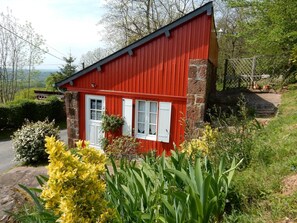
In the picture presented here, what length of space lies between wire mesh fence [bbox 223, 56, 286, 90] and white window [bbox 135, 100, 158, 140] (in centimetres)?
639

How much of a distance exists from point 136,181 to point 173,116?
234 inches

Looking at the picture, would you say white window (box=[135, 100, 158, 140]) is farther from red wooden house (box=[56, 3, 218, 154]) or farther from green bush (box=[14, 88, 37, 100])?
green bush (box=[14, 88, 37, 100])

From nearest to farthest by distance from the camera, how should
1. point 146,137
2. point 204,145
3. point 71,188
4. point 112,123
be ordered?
point 71,188
point 204,145
point 146,137
point 112,123

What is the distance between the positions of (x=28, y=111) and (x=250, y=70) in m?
13.8

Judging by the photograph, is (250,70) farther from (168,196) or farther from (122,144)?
(168,196)

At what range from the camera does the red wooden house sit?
7539 millimetres

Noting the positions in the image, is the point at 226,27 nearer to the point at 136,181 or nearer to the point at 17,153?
the point at 17,153

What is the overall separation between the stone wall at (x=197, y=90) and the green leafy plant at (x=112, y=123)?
255cm

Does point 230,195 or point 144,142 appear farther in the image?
point 144,142

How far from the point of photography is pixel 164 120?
8188 mm

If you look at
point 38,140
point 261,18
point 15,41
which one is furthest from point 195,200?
point 15,41

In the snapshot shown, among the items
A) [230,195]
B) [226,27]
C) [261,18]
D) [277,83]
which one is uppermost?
[226,27]

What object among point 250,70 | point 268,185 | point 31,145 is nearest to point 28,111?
point 31,145

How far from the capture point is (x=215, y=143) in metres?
3.68
